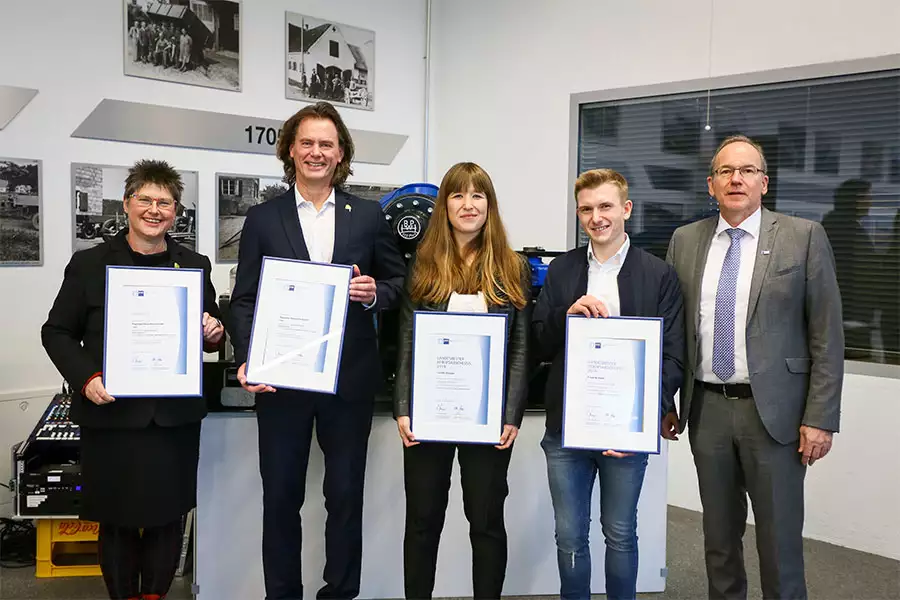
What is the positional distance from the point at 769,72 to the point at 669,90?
0.57 m

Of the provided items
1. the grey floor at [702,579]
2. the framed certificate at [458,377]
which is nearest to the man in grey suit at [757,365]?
the framed certificate at [458,377]

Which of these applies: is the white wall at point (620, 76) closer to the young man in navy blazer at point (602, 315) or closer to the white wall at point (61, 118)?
the white wall at point (61, 118)

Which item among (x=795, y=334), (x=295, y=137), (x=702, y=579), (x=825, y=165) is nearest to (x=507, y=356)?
(x=795, y=334)

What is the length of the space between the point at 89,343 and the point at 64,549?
58.1 inches

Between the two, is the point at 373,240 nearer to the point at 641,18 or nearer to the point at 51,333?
the point at 51,333

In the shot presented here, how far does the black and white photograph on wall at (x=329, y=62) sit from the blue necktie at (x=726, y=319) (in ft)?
11.1

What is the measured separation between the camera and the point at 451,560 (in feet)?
9.20

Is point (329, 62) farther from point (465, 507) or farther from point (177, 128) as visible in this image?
point (465, 507)

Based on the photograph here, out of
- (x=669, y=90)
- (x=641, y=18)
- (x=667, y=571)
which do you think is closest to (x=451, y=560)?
(x=667, y=571)

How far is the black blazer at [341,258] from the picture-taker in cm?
219

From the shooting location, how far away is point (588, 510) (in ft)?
7.23

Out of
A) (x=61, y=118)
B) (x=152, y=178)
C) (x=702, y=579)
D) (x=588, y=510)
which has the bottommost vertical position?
(x=702, y=579)

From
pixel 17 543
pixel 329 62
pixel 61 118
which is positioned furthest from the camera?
pixel 329 62

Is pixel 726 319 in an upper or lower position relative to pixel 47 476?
upper
